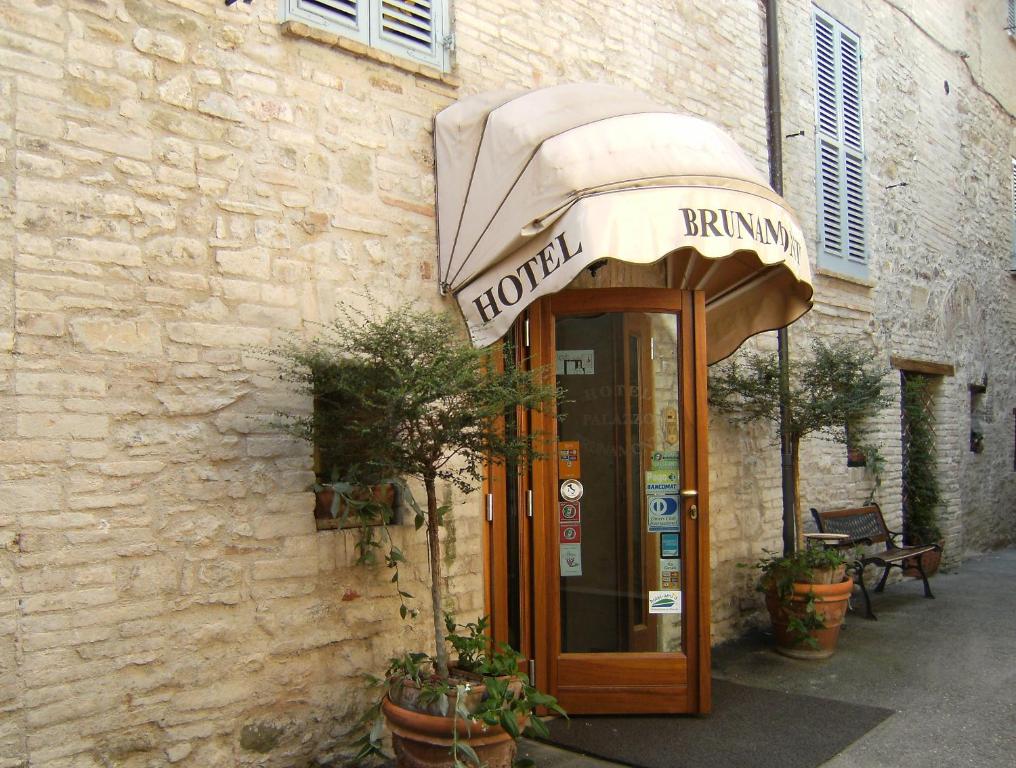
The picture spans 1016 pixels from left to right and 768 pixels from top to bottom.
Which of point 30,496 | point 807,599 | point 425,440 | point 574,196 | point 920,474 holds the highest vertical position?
point 574,196

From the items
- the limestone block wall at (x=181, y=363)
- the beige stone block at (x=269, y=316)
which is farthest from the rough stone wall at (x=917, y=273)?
the beige stone block at (x=269, y=316)

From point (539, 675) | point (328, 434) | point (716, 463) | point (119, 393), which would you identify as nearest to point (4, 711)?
point (119, 393)

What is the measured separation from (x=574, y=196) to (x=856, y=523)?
5.01 m

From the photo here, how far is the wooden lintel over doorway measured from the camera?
9.14m

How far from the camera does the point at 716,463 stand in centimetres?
662

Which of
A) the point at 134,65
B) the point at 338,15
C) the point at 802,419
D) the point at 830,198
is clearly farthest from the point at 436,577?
the point at 830,198

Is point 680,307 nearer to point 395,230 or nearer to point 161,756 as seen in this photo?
point 395,230

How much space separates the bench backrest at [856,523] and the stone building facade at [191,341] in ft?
12.3

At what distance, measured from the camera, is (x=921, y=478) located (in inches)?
391

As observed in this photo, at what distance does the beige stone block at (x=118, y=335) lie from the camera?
11.8 ft

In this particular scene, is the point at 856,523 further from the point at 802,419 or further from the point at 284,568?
the point at 284,568

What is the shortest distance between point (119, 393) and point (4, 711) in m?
1.19

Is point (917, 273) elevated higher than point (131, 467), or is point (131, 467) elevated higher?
point (917, 273)

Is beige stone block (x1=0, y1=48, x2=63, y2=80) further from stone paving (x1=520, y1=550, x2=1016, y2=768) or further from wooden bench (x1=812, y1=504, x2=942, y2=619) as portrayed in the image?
wooden bench (x1=812, y1=504, x2=942, y2=619)
